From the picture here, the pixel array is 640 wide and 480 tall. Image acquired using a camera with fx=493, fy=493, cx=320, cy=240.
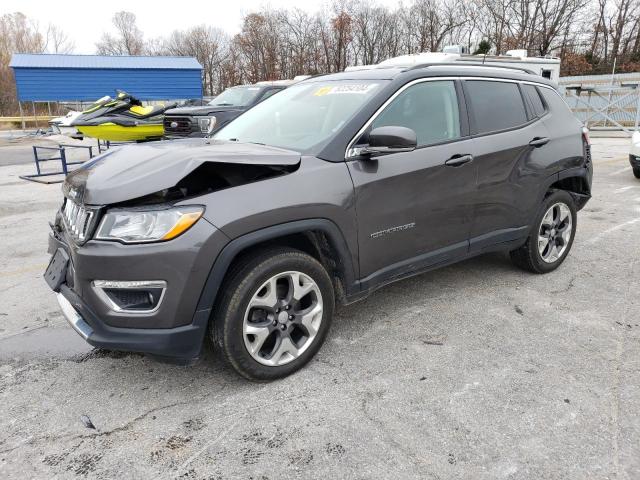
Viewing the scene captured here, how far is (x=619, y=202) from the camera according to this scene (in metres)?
7.66

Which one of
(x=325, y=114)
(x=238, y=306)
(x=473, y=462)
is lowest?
(x=473, y=462)

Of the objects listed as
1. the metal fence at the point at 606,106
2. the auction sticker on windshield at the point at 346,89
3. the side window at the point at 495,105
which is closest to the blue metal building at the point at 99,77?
the metal fence at the point at 606,106

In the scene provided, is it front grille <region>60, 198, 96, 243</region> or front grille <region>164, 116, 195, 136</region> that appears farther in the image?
front grille <region>164, 116, 195, 136</region>

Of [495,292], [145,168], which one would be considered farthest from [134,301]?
[495,292]

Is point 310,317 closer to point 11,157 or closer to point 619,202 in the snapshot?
point 619,202

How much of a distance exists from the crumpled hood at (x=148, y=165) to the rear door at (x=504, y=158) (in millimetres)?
1618

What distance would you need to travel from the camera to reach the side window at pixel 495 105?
3805mm

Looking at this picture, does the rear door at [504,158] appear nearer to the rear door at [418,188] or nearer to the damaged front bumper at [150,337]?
the rear door at [418,188]

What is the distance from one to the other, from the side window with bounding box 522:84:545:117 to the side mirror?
6.21ft

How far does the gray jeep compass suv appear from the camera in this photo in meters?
2.49

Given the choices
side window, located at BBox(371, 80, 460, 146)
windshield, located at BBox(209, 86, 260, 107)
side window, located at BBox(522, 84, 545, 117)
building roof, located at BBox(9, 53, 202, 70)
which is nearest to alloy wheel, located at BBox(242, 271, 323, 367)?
side window, located at BBox(371, 80, 460, 146)

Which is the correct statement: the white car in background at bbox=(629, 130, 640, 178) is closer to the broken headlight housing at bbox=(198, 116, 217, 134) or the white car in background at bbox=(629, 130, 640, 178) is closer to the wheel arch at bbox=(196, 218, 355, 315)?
the broken headlight housing at bbox=(198, 116, 217, 134)

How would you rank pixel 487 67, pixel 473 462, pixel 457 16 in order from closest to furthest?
pixel 473 462 < pixel 487 67 < pixel 457 16

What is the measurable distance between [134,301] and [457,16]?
47940 mm
